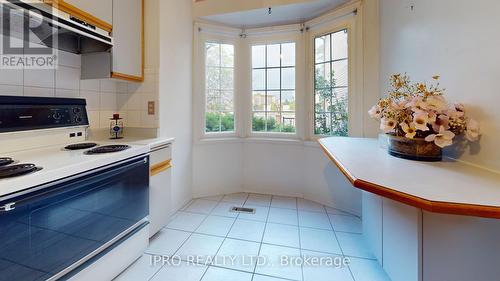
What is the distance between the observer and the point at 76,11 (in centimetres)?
148

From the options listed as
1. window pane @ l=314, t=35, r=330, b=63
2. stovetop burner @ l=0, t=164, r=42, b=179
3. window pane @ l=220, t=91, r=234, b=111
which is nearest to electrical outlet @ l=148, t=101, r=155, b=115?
window pane @ l=220, t=91, r=234, b=111

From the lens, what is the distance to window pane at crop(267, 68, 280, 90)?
3096mm

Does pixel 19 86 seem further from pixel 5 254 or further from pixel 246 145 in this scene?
pixel 246 145

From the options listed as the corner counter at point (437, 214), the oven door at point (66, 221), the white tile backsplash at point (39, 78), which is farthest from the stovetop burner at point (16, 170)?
the corner counter at point (437, 214)

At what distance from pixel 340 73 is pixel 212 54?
1690 millimetres

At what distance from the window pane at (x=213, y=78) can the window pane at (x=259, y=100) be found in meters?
0.54

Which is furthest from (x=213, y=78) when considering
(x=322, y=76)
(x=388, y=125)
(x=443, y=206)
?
(x=443, y=206)

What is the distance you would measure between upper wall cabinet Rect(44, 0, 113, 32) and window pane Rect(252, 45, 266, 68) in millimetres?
1822

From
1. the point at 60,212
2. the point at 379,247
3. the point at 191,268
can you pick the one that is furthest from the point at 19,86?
the point at 379,247

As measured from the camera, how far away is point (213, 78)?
10.0ft

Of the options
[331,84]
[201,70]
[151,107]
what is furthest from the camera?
[201,70]

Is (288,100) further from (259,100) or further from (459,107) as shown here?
(459,107)

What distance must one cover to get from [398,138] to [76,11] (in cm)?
226

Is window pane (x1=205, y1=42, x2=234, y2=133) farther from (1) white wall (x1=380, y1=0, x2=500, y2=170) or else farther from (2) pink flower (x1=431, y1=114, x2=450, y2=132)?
(2) pink flower (x1=431, y1=114, x2=450, y2=132)
